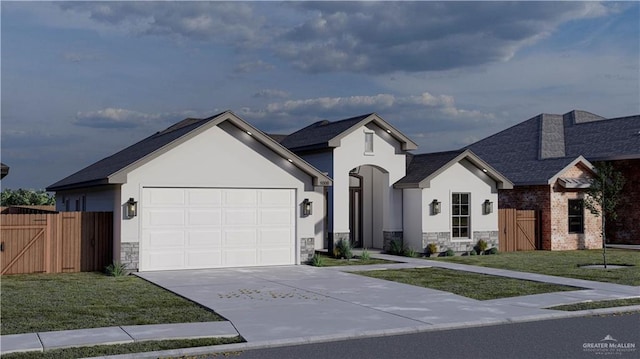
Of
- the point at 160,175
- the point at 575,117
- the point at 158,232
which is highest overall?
the point at 575,117

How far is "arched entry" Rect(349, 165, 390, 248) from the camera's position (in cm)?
2659

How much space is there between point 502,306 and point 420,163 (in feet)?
44.8

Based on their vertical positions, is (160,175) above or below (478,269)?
above

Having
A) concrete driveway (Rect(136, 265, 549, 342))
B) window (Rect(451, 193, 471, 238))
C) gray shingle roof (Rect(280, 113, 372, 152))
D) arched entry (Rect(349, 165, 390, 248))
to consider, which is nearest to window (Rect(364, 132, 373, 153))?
gray shingle roof (Rect(280, 113, 372, 152))

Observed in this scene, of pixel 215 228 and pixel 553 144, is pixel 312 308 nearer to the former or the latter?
pixel 215 228

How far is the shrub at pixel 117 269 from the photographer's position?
18.5 meters

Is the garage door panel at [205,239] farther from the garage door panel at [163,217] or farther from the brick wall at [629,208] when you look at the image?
Result: the brick wall at [629,208]

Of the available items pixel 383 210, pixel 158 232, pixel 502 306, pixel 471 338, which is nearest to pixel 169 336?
pixel 471 338

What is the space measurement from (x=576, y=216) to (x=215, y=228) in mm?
16828

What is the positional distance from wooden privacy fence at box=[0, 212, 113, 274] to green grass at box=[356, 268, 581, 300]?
7.41 meters

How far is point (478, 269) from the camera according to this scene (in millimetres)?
20547

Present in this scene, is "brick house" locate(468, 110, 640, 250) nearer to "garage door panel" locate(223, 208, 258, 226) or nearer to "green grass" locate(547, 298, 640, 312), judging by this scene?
"garage door panel" locate(223, 208, 258, 226)

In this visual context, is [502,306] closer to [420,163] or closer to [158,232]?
[158,232]

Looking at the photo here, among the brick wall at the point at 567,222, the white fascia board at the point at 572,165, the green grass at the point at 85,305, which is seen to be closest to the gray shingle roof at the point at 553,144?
the white fascia board at the point at 572,165
